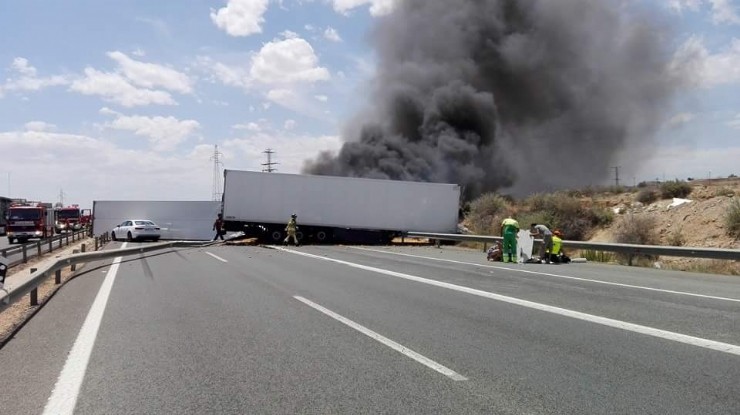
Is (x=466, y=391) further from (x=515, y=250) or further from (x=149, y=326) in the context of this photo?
(x=515, y=250)

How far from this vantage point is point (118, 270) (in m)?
16.7

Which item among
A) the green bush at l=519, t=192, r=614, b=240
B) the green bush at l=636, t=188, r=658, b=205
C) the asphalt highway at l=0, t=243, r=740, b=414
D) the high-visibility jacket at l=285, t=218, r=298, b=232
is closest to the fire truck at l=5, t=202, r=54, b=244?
the high-visibility jacket at l=285, t=218, r=298, b=232

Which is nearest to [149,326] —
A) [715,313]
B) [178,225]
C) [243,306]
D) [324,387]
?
[243,306]

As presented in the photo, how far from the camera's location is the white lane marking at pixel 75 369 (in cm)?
481

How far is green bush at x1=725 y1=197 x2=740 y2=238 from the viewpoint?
2398 centimetres

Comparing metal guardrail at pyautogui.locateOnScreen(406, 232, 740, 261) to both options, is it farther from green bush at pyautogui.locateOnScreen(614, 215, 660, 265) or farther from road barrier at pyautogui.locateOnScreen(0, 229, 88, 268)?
road barrier at pyautogui.locateOnScreen(0, 229, 88, 268)

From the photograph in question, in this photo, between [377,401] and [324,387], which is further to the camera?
[324,387]

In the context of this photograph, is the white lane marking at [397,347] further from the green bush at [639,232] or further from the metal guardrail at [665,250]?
the green bush at [639,232]

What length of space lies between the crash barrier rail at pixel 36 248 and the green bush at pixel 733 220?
23711mm

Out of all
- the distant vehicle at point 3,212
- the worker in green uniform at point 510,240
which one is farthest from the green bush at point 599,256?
the distant vehicle at point 3,212

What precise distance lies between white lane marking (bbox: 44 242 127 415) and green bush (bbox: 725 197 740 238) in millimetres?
22612

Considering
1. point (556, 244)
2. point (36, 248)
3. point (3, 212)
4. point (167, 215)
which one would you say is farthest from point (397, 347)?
point (3, 212)

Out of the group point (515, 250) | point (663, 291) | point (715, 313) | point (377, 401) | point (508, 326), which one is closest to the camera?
point (377, 401)

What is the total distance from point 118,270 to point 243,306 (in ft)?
27.6
